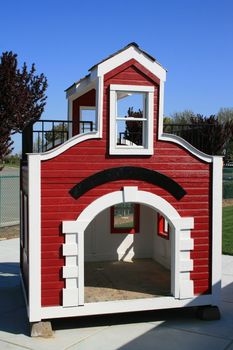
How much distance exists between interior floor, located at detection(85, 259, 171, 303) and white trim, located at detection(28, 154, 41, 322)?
2.58ft

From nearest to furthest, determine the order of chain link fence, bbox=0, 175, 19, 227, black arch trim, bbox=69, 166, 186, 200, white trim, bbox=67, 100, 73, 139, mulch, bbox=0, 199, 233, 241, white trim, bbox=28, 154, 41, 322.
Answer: white trim, bbox=28, 154, 41, 322 → black arch trim, bbox=69, 166, 186, 200 → white trim, bbox=67, 100, 73, 139 → mulch, bbox=0, 199, 233, 241 → chain link fence, bbox=0, 175, 19, 227

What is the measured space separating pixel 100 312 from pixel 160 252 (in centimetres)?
293

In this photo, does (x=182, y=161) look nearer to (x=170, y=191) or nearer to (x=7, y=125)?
(x=170, y=191)

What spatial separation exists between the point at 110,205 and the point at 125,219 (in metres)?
5.92

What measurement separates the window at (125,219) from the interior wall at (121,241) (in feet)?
0.31

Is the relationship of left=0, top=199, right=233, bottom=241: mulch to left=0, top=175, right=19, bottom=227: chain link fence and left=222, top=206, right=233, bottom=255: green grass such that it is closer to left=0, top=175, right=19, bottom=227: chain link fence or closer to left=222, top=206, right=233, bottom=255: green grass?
left=0, top=175, right=19, bottom=227: chain link fence

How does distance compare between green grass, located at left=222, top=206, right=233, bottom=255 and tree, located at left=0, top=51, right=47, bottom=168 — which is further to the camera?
tree, located at left=0, top=51, right=47, bottom=168

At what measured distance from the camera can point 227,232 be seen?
52.2 ft

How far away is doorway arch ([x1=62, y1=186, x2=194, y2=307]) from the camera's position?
6.48 metres

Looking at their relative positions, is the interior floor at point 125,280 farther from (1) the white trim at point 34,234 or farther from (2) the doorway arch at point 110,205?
(1) the white trim at point 34,234

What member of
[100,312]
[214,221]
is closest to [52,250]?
[100,312]

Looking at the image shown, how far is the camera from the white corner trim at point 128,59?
6.61m

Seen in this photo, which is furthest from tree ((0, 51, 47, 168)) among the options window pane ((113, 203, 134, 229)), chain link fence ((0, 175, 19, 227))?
window pane ((113, 203, 134, 229))

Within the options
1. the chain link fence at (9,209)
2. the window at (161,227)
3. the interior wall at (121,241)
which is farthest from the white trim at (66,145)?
the chain link fence at (9,209)
